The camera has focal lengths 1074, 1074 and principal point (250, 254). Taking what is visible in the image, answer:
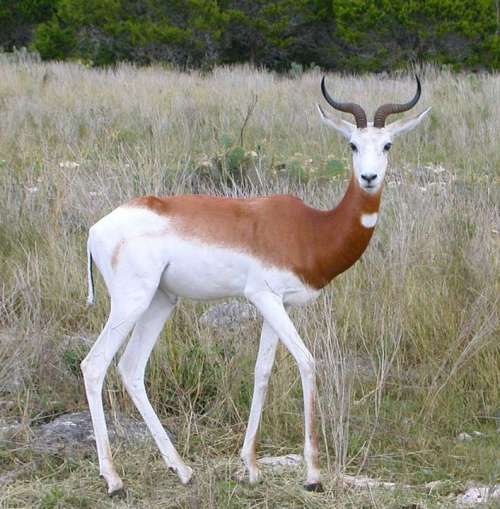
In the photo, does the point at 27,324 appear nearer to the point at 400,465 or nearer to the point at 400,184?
the point at 400,465

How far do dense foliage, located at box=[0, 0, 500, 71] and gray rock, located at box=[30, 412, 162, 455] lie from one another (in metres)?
14.0

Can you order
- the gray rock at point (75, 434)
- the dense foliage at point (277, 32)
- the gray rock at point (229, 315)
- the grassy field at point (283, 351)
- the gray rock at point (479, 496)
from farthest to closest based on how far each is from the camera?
1. the dense foliage at point (277, 32)
2. the gray rock at point (229, 315)
3. the gray rock at point (75, 434)
4. the grassy field at point (283, 351)
5. the gray rock at point (479, 496)

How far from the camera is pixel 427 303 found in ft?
19.4

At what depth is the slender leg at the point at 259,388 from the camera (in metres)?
4.36

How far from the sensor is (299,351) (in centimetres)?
410

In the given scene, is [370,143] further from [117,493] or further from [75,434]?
[75,434]

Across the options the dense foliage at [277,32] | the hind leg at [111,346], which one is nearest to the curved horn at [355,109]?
the hind leg at [111,346]

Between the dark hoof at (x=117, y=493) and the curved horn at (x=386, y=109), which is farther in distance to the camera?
the dark hoof at (x=117, y=493)

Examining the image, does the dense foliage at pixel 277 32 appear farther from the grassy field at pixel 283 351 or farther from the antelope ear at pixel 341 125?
the antelope ear at pixel 341 125

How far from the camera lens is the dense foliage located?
63.0 feet

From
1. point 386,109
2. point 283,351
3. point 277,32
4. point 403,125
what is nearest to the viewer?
point 403,125

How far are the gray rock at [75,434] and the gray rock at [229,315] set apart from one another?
2.97 ft

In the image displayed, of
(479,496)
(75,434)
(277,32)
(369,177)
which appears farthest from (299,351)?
(277,32)

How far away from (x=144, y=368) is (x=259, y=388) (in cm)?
50
